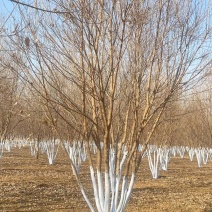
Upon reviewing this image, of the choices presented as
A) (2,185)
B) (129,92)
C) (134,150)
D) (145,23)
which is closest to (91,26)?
(145,23)

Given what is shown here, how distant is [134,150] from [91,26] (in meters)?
1.53

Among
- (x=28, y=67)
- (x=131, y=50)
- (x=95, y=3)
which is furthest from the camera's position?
(x=131, y=50)

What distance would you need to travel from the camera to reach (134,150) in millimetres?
4430

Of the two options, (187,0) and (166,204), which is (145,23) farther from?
(166,204)

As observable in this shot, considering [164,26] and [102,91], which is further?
[164,26]

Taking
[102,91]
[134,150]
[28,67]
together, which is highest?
[28,67]

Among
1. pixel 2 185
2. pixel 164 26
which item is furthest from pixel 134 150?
pixel 2 185

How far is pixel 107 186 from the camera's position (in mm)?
4250

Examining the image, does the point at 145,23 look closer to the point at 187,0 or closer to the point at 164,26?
the point at 164,26

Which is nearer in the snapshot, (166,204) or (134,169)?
(134,169)

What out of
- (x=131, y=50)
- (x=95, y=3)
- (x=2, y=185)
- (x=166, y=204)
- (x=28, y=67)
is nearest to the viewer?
(x=95, y=3)

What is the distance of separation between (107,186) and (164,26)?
2.01 m

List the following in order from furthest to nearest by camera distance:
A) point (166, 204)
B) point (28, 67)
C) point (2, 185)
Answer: point (2, 185) → point (166, 204) → point (28, 67)

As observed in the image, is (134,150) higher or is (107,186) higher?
(134,150)
